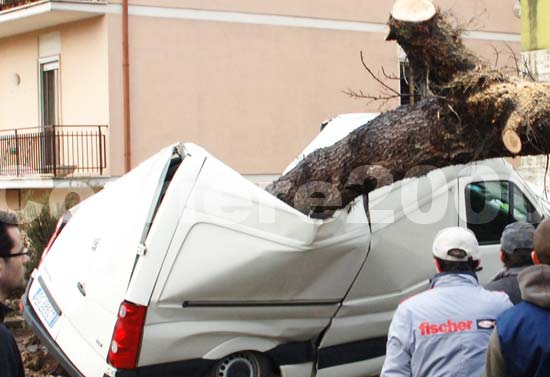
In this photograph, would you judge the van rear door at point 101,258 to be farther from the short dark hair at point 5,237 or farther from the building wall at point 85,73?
the building wall at point 85,73

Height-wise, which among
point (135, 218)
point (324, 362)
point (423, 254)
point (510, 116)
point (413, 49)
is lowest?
point (324, 362)

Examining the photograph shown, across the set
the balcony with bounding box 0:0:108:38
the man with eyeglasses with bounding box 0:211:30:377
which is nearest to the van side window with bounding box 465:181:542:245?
the man with eyeglasses with bounding box 0:211:30:377

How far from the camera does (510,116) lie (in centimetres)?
520

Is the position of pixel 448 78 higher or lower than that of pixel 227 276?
higher

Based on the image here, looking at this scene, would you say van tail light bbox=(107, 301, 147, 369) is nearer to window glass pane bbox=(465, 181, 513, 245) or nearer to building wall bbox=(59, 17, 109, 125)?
window glass pane bbox=(465, 181, 513, 245)

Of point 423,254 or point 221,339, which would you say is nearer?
point 221,339

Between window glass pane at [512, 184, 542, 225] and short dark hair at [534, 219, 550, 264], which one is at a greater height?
short dark hair at [534, 219, 550, 264]

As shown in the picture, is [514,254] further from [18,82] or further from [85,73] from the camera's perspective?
[18,82]

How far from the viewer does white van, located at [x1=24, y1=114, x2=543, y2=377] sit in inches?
228

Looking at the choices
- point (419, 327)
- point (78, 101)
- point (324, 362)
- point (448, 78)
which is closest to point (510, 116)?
point (448, 78)

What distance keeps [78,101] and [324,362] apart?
477 inches

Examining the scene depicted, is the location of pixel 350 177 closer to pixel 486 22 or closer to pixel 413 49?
pixel 413 49

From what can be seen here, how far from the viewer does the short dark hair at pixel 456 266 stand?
3.98 metres

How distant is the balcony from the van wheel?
11779 mm
